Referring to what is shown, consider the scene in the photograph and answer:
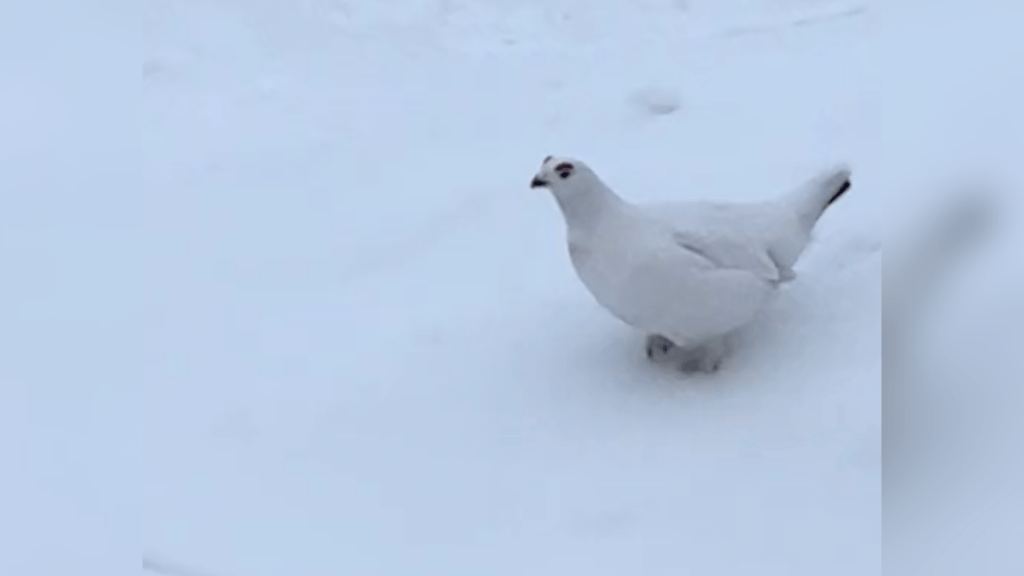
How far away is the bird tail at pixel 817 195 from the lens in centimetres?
312

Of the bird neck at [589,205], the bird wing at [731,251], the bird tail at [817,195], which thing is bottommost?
the bird wing at [731,251]

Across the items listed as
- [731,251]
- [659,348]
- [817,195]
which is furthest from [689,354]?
[817,195]

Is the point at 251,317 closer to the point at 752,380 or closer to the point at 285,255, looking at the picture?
the point at 285,255

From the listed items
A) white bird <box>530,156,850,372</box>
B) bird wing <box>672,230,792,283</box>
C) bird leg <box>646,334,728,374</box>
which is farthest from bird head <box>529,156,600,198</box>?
bird leg <box>646,334,728,374</box>

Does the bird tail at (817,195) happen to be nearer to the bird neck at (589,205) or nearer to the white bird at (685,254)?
the white bird at (685,254)

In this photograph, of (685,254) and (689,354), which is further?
(689,354)

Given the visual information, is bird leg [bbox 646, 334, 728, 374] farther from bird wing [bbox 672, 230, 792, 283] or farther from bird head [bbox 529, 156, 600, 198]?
bird head [bbox 529, 156, 600, 198]

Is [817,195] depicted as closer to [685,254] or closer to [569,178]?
[685,254]

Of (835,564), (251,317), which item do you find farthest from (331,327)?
(835,564)

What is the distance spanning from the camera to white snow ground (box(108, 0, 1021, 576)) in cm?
281

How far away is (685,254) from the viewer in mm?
2957

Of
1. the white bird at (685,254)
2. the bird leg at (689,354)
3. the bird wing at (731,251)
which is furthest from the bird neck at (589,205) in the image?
the bird leg at (689,354)

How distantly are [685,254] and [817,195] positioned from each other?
0.31 meters

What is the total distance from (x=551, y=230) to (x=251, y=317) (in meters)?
0.62
